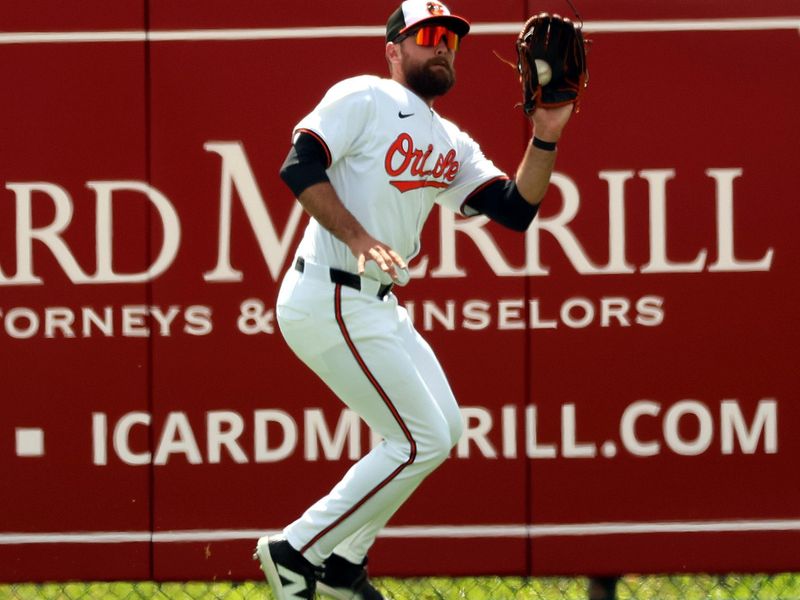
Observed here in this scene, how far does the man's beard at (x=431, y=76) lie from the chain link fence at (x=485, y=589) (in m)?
2.10

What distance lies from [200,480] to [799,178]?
2.07m

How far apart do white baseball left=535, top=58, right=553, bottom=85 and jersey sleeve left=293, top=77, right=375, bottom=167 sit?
444 mm

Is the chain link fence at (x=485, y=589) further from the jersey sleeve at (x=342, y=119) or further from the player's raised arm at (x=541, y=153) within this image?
the jersey sleeve at (x=342, y=119)

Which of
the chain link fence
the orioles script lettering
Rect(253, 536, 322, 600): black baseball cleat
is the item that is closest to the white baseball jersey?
the orioles script lettering

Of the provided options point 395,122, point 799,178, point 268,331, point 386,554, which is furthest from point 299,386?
point 799,178

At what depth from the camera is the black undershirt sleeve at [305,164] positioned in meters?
3.93

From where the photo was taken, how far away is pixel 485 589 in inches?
226

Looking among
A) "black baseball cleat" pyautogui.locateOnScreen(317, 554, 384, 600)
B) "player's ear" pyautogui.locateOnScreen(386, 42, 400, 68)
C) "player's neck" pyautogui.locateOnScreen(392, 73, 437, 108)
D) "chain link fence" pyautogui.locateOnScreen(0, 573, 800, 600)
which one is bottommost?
"chain link fence" pyautogui.locateOnScreen(0, 573, 800, 600)

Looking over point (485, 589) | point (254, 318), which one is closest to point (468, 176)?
point (254, 318)

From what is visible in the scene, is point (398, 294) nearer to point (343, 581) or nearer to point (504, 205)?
point (504, 205)

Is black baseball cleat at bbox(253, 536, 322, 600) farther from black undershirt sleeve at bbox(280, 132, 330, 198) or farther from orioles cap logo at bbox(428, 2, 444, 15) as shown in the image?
orioles cap logo at bbox(428, 2, 444, 15)

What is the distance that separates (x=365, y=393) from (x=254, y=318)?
945mm

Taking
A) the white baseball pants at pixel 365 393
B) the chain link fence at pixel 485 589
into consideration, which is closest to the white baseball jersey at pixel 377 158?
the white baseball pants at pixel 365 393

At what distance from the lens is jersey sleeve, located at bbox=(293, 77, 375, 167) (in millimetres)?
3984
